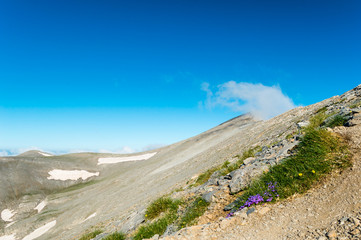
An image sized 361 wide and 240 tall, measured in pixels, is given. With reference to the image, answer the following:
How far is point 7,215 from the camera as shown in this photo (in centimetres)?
6912

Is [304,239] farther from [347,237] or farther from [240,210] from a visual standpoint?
[240,210]

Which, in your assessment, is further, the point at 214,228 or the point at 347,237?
the point at 214,228

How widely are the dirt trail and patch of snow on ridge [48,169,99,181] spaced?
104m

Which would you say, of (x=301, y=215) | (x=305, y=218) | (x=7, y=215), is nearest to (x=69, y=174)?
(x=7, y=215)

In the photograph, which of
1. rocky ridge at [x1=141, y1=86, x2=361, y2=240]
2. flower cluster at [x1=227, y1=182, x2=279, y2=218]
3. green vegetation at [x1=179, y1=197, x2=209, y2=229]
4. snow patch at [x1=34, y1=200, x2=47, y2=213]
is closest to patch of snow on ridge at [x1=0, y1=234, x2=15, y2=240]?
snow patch at [x1=34, y1=200, x2=47, y2=213]

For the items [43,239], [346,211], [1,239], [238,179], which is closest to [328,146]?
[346,211]

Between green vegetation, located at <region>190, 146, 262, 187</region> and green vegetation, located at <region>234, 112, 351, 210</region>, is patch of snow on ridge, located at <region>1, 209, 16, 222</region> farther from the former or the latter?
green vegetation, located at <region>234, 112, 351, 210</region>

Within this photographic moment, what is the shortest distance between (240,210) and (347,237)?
109 inches

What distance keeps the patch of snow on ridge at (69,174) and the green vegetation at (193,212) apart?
101449 mm

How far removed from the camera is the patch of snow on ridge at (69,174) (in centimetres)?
9300

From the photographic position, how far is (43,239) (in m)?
39.5

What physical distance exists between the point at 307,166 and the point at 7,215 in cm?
9276

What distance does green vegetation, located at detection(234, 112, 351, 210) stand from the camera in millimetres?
6227

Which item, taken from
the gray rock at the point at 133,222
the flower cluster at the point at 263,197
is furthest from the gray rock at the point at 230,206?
the gray rock at the point at 133,222
